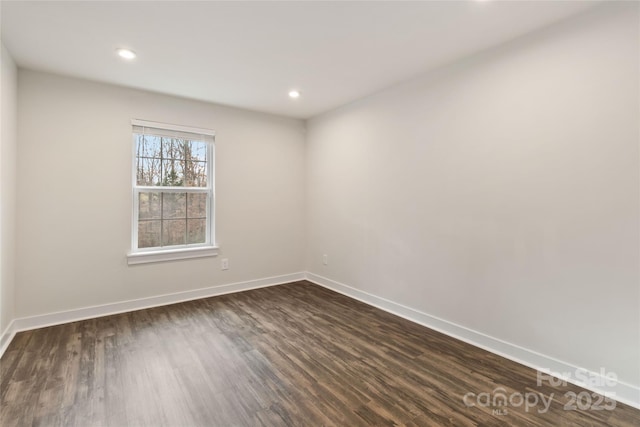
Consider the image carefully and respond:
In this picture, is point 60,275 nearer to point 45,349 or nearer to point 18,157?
point 45,349

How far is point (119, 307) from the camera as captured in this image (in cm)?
328

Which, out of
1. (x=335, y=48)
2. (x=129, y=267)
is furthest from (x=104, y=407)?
(x=335, y=48)

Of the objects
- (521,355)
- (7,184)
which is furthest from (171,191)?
(521,355)

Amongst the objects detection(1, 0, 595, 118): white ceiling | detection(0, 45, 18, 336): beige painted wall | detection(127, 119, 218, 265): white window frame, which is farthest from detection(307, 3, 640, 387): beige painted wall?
detection(0, 45, 18, 336): beige painted wall

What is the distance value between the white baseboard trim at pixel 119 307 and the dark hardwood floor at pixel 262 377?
0.11 m

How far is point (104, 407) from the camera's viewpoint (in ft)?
5.81

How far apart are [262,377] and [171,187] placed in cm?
255

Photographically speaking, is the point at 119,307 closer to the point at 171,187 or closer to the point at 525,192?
the point at 171,187

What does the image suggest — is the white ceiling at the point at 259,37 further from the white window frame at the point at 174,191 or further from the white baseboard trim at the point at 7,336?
the white baseboard trim at the point at 7,336

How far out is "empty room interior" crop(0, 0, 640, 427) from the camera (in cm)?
187

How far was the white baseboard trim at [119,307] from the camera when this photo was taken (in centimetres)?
278

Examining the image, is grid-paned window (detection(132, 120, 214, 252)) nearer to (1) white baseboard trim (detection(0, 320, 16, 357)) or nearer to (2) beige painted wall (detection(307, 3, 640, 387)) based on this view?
(1) white baseboard trim (detection(0, 320, 16, 357))

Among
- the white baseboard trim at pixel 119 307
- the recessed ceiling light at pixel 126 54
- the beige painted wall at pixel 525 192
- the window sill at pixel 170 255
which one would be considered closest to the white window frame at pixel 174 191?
the window sill at pixel 170 255

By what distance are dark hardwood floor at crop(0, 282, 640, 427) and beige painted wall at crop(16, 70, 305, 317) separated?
461 millimetres
